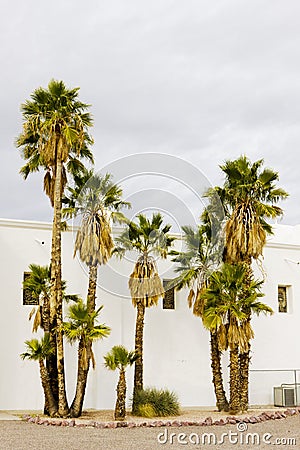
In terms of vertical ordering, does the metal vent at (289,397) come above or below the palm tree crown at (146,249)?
below

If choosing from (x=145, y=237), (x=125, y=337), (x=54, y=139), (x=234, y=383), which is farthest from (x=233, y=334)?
(x=54, y=139)

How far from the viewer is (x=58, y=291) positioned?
20844 millimetres

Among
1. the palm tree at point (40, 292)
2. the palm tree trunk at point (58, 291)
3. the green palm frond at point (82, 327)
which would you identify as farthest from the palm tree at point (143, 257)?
the palm tree at point (40, 292)

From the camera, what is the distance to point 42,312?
21.1 meters

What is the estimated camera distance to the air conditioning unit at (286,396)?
25.1 m

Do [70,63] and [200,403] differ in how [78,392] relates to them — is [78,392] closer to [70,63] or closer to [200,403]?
[200,403]

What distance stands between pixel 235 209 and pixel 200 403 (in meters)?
7.30

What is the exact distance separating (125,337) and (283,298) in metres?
6.95

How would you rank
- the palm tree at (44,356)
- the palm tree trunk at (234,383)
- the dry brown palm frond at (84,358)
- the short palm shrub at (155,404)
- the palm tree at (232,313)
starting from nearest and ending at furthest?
the palm tree at (44,356)
the dry brown palm frond at (84,358)
the short palm shrub at (155,404)
the palm tree at (232,313)
the palm tree trunk at (234,383)

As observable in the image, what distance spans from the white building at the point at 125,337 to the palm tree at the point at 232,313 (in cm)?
335

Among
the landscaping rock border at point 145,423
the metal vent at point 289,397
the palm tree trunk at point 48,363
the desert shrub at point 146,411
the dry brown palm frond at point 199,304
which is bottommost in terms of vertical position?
the landscaping rock border at point 145,423

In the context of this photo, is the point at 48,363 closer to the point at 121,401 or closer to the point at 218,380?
the point at 121,401

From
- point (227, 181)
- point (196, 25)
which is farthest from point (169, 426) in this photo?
point (196, 25)

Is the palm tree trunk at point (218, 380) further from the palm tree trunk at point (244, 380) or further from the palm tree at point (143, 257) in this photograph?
the palm tree at point (143, 257)
